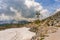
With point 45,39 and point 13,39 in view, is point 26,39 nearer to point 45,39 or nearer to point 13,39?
point 13,39

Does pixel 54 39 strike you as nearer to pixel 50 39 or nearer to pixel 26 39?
pixel 50 39

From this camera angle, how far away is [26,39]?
20.6 m

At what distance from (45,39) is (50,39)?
45cm

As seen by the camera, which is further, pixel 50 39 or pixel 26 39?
pixel 26 39

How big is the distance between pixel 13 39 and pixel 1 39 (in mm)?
1809

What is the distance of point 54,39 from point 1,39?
7.84 m

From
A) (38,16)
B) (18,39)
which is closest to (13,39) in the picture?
(18,39)

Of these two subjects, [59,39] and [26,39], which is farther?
[26,39]

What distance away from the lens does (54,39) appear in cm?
1593

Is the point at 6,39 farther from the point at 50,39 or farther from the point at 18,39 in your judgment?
the point at 50,39

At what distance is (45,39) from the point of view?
16.0 m

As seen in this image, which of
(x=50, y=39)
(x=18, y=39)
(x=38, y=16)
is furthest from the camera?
(x=38, y=16)

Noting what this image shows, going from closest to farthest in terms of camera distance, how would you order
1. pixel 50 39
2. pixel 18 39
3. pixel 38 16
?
pixel 50 39 < pixel 18 39 < pixel 38 16

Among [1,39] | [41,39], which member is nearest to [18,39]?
[1,39]
